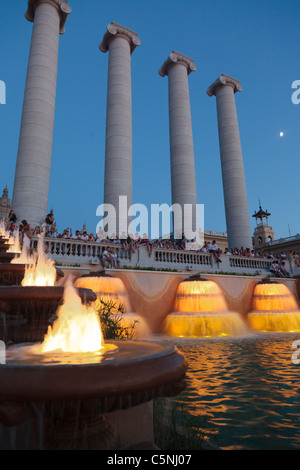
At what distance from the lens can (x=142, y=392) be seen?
2.65 m

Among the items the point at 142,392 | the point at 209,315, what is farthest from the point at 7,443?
the point at 209,315

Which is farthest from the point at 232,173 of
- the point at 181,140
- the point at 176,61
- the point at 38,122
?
the point at 38,122

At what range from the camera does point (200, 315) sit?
53.8 feet

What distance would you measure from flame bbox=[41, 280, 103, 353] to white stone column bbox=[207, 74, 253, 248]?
3628cm

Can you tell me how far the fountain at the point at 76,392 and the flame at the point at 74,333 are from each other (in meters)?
0.52

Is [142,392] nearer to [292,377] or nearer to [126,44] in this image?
[292,377]

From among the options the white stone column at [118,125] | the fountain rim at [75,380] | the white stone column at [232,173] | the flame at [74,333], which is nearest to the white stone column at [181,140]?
the white stone column at [232,173]

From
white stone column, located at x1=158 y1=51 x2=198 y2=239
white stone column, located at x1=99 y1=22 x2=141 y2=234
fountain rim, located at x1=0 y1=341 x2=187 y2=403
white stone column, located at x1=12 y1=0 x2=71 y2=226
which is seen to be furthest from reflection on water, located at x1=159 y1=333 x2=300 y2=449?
white stone column, located at x1=158 y1=51 x2=198 y2=239

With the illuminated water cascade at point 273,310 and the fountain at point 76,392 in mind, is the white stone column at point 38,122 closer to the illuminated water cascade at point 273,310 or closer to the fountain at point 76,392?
the illuminated water cascade at point 273,310

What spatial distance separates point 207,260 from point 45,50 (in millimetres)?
24610

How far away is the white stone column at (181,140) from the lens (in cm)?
3716

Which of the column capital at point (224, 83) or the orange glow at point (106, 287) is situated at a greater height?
the column capital at point (224, 83)

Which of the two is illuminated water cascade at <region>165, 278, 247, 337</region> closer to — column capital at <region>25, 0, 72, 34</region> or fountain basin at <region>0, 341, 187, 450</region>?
fountain basin at <region>0, 341, 187, 450</region>

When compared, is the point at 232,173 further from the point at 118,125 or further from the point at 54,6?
the point at 54,6
